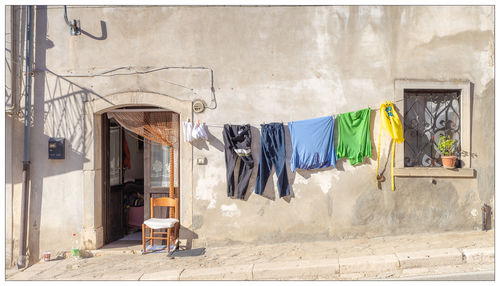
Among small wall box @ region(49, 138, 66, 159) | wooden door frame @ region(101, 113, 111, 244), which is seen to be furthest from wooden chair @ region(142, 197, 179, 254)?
small wall box @ region(49, 138, 66, 159)

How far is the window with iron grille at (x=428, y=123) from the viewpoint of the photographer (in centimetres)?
708

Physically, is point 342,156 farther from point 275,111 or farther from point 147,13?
point 147,13

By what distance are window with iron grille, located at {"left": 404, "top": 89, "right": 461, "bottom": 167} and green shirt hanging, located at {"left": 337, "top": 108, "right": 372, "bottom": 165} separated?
30.3 inches

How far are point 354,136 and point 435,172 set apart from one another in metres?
1.54

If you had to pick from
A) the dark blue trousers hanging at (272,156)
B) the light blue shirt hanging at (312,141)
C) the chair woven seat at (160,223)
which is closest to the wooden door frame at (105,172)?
the chair woven seat at (160,223)

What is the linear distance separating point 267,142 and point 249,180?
740mm

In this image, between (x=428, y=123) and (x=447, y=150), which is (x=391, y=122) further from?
(x=447, y=150)

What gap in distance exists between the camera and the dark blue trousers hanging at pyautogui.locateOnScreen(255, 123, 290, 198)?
689cm

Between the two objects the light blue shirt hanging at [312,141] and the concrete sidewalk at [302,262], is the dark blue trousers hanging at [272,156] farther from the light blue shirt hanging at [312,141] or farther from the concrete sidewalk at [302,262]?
the concrete sidewalk at [302,262]

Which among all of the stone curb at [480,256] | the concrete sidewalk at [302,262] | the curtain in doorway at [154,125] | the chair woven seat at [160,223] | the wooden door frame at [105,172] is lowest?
the concrete sidewalk at [302,262]

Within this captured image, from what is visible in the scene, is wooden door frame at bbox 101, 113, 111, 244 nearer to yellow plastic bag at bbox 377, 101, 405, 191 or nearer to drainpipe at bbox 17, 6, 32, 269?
drainpipe at bbox 17, 6, 32, 269

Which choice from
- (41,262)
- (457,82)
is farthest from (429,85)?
(41,262)

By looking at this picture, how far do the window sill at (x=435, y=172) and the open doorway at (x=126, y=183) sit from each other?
4.06 meters

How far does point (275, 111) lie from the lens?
274 inches
